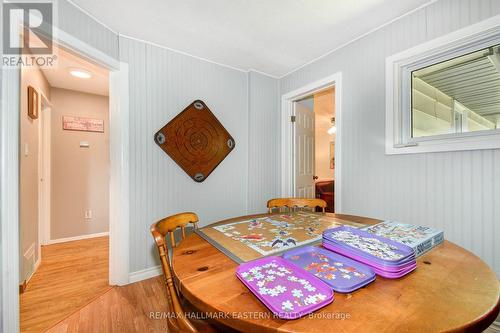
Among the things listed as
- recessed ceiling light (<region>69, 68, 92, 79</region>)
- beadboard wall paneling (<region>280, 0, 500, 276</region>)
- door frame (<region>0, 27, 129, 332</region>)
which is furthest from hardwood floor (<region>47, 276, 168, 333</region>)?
→ recessed ceiling light (<region>69, 68, 92, 79</region>)

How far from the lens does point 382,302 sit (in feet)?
2.01

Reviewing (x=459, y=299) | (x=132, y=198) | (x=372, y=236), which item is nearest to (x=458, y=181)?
(x=372, y=236)

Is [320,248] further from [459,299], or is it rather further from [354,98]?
[354,98]

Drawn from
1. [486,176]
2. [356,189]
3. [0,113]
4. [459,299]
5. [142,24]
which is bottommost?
[459,299]

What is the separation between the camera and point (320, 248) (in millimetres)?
964

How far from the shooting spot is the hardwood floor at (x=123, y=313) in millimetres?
1551

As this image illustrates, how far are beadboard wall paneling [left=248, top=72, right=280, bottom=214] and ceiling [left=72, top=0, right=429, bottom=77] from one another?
0.54 meters

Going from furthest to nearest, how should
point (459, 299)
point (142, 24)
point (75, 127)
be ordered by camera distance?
1. point (75, 127)
2. point (142, 24)
3. point (459, 299)

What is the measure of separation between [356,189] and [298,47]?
1.66m

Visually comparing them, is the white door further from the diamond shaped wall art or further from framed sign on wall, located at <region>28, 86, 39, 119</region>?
framed sign on wall, located at <region>28, 86, 39, 119</region>

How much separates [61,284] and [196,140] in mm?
1994

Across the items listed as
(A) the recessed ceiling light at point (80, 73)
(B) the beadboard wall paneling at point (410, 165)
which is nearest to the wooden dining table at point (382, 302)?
(B) the beadboard wall paneling at point (410, 165)

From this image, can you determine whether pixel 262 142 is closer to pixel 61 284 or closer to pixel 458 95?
pixel 458 95

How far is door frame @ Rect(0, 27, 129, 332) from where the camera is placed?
1.23 m
